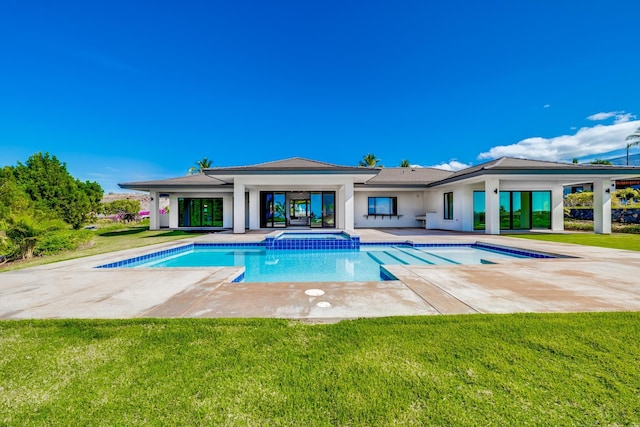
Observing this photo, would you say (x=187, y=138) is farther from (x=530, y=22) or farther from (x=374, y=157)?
(x=530, y=22)

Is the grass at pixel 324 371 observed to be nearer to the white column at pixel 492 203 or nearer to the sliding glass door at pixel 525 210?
the white column at pixel 492 203

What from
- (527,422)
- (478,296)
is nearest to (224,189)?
(478,296)

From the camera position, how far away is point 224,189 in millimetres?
16031

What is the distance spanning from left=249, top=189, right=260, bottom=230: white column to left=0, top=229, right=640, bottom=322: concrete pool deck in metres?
9.79

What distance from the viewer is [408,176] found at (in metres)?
18.5

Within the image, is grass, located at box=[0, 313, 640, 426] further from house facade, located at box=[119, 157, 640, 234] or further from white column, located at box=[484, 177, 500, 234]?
white column, located at box=[484, 177, 500, 234]

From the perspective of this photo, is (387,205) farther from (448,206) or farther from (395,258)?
(395,258)

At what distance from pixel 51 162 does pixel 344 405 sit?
86.8ft

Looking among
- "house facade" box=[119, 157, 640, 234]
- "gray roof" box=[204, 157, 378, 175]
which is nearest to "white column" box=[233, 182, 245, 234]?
"house facade" box=[119, 157, 640, 234]

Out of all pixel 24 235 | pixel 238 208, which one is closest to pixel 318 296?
pixel 24 235

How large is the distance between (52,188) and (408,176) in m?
24.7

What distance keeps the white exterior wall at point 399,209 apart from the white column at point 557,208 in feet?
22.8

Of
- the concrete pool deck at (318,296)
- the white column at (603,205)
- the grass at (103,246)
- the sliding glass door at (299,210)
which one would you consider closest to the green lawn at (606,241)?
the white column at (603,205)

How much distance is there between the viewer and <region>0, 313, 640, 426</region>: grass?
158cm
